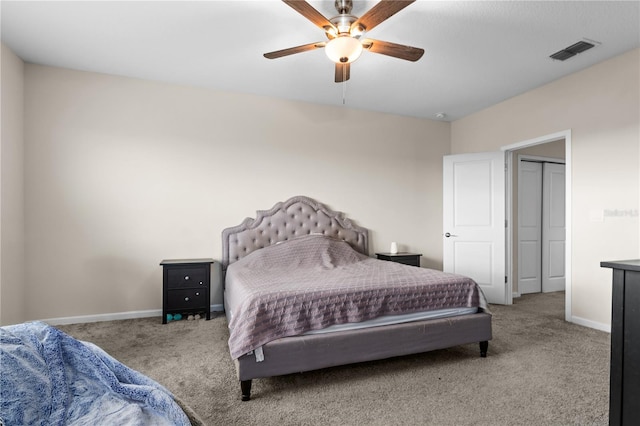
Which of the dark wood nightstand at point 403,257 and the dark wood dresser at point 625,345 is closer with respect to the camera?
the dark wood dresser at point 625,345

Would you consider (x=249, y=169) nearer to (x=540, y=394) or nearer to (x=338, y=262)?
(x=338, y=262)

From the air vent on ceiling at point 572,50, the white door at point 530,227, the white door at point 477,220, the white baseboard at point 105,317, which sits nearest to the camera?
the air vent on ceiling at point 572,50

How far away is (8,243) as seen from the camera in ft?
10.4

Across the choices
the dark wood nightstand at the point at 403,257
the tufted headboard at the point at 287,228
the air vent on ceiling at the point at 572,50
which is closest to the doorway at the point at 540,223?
the dark wood nightstand at the point at 403,257

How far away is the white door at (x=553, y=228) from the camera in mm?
5324

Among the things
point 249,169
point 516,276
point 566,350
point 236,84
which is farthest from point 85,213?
point 516,276

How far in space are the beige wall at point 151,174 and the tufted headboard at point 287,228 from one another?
12cm

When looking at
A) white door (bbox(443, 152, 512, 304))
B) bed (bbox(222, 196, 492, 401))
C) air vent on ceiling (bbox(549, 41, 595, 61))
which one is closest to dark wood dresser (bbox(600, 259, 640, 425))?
bed (bbox(222, 196, 492, 401))

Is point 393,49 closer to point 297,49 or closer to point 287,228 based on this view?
point 297,49

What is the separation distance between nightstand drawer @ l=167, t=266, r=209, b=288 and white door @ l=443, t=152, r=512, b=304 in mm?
3279

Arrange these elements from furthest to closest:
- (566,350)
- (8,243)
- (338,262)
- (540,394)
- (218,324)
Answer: (338,262), (218,324), (8,243), (566,350), (540,394)

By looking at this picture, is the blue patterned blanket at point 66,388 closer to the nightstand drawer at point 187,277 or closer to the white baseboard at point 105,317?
the nightstand drawer at point 187,277

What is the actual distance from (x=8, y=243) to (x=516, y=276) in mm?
6024

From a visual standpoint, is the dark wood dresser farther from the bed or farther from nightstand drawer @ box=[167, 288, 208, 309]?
nightstand drawer @ box=[167, 288, 208, 309]
